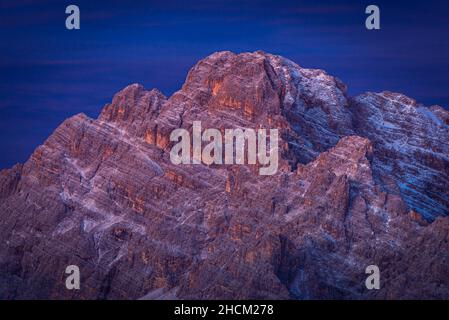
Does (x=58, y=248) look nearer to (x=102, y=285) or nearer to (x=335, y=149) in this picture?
(x=102, y=285)

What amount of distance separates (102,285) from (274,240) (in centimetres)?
1592

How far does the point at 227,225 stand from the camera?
19062 centimetres

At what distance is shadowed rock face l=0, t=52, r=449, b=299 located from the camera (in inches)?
7200

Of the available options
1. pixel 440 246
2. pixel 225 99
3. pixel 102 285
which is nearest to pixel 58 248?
pixel 102 285

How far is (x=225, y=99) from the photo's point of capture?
199 meters

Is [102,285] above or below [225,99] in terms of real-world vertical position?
below

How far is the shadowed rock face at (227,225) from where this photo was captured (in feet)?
600

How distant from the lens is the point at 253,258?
182 metres
